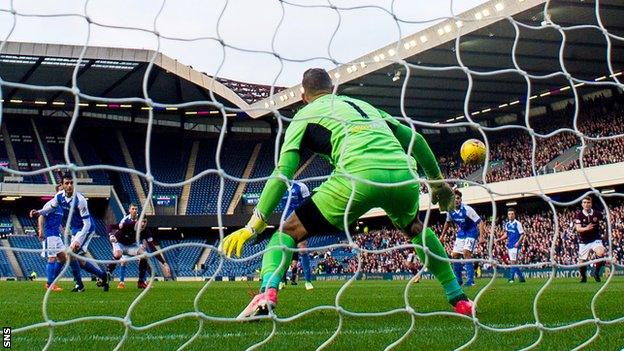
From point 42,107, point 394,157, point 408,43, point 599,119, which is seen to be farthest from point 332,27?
point 42,107

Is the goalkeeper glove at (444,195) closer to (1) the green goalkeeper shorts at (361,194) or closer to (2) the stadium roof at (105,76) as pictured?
(1) the green goalkeeper shorts at (361,194)

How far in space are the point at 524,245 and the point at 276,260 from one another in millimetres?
19871

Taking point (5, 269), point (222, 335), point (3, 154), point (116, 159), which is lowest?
point (5, 269)

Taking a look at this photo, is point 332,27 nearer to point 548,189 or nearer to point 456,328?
point 456,328

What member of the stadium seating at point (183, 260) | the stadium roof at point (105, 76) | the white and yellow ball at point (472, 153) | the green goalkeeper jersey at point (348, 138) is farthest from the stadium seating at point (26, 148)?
the green goalkeeper jersey at point (348, 138)

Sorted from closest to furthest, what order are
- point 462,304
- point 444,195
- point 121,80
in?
A: point 444,195 → point 462,304 → point 121,80

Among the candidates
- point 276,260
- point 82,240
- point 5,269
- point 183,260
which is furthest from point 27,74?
point 276,260

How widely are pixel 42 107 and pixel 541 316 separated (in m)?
33.2

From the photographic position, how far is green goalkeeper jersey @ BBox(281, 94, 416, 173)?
4.09 meters

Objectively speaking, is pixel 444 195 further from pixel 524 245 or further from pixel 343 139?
pixel 524 245

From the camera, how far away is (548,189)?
25.7 metres

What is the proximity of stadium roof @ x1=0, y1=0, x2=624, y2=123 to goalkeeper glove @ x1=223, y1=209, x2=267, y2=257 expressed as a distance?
14286 millimetres

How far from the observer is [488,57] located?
24703mm

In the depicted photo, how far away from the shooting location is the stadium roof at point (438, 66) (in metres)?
22.1
